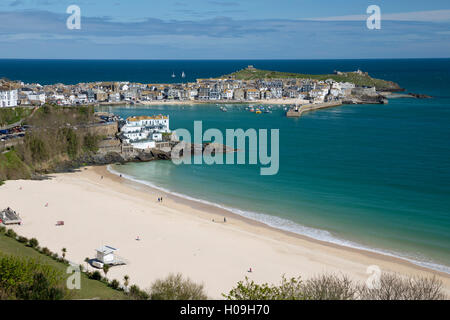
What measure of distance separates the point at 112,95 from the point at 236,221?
2826 inches

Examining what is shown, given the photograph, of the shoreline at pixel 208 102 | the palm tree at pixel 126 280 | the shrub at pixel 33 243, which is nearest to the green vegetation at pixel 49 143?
the shrub at pixel 33 243

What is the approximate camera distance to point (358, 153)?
4497 centimetres

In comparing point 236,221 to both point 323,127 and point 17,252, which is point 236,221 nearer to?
point 17,252

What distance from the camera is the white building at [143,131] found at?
4500 centimetres

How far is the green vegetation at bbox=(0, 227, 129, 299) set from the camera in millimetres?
12450

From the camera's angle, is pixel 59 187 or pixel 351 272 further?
pixel 59 187

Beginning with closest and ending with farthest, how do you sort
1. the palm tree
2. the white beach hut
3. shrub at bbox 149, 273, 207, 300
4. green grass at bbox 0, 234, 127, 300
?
shrub at bbox 149, 273, 207, 300
green grass at bbox 0, 234, 127, 300
the palm tree
the white beach hut

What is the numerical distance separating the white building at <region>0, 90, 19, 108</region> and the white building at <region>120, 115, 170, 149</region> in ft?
56.9

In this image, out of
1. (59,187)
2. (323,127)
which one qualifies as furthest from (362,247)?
(323,127)

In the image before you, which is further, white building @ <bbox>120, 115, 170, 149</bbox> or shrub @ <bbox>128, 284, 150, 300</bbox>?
white building @ <bbox>120, 115, 170, 149</bbox>

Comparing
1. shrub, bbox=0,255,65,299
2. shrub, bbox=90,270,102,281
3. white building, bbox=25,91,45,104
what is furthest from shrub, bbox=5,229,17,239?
white building, bbox=25,91,45,104

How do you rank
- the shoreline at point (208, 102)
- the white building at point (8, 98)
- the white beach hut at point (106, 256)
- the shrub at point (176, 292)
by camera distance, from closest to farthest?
1. the shrub at point (176, 292)
2. the white beach hut at point (106, 256)
3. the white building at point (8, 98)
4. the shoreline at point (208, 102)

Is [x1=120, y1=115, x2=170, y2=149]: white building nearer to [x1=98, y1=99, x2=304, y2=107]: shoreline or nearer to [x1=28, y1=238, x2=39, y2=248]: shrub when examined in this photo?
[x1=28, y1=238, x2=39, y2=248]: shrub

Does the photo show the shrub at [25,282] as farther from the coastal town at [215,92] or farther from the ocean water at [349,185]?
the coastal town at [215,92]
